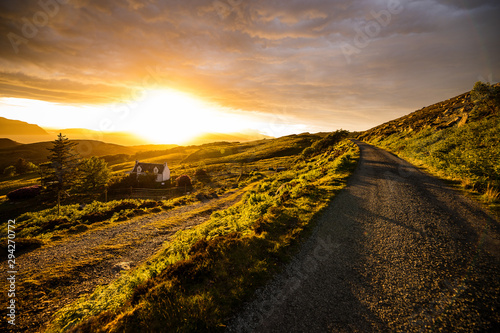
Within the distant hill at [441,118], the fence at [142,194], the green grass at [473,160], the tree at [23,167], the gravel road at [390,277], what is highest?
the distant hill at [441,118]

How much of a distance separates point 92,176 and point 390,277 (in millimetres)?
55987

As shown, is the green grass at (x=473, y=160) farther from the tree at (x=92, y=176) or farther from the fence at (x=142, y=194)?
the tree at (x=92, y=176)

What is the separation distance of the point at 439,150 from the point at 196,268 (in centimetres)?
2650

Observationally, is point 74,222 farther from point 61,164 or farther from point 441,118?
point 441,118

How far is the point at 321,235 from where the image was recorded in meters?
8.29

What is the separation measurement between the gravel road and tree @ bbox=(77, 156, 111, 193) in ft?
173

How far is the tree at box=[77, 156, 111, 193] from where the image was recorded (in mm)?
41625

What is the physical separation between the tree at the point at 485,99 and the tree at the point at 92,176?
7179 centimetres

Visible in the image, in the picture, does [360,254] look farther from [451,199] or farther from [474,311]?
[451,199]

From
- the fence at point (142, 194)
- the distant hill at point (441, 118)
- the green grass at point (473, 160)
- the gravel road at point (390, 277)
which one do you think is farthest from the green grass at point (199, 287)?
the distant hill at point (441, 118)

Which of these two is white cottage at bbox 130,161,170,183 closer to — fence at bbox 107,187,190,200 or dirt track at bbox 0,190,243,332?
fence at bbox 107,187,190,200

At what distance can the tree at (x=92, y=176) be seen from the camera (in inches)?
1639

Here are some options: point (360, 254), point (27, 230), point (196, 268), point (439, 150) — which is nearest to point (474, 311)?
point (360, 254)

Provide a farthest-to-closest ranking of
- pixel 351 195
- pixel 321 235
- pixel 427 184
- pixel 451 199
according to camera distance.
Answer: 1. pixel 427 184
2. pixel 351 195
3. pixel 451 199
4. pixel 321 235
